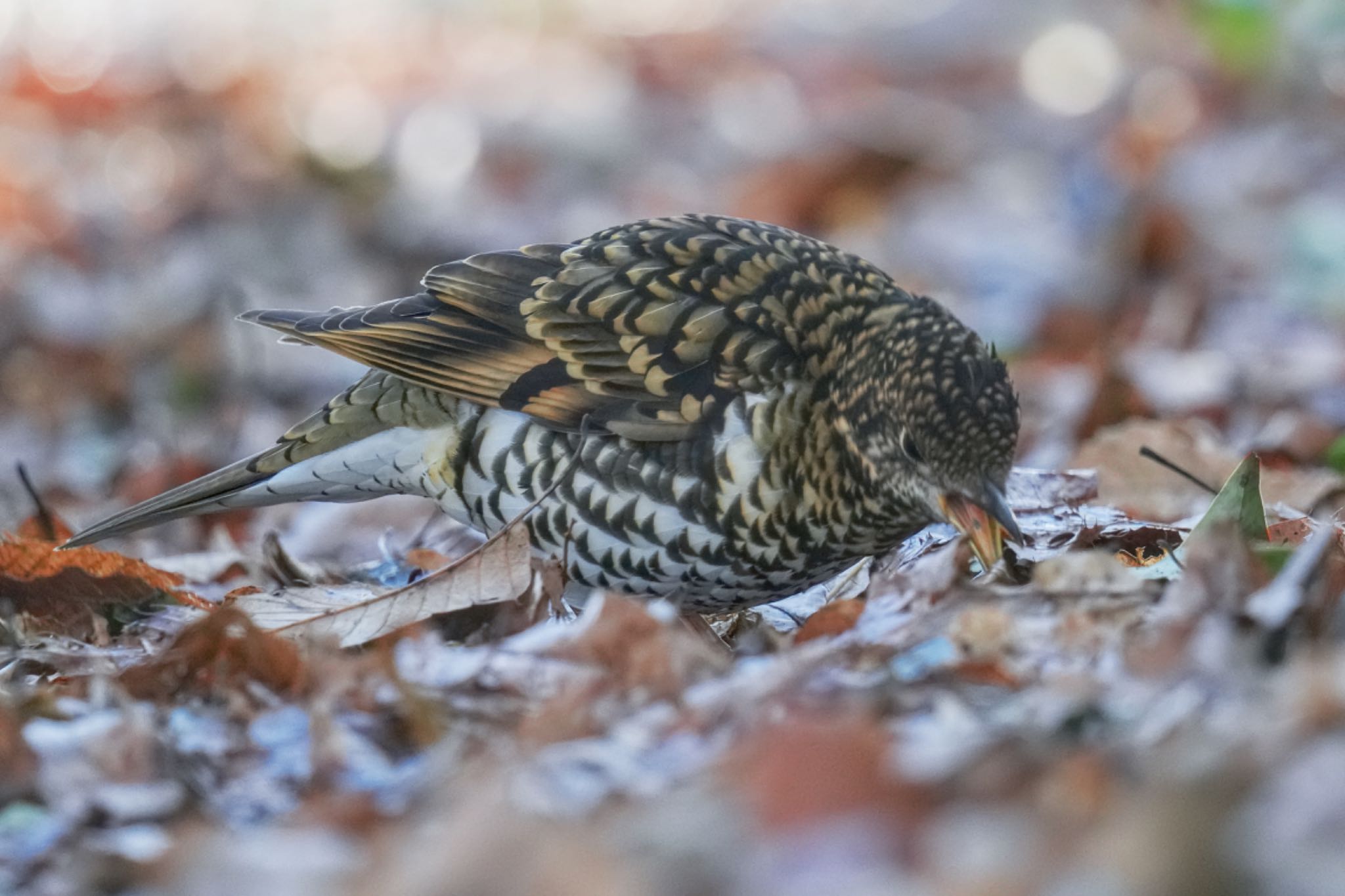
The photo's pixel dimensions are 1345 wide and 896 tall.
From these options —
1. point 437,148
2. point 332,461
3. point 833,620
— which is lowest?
point 437,148

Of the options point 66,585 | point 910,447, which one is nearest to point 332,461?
point 66,585

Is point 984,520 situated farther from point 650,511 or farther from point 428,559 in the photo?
point 428,559

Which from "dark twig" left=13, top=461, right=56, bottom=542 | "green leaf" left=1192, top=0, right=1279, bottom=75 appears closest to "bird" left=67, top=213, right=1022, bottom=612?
"dark twig" left=13, top=461, right=56, bottom=542

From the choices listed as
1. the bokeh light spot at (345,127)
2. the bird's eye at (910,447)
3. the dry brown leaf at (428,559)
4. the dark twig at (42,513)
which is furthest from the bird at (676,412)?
the bokeh light spot at (345,127)

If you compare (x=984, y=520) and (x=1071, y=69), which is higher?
(x=984, y=520)

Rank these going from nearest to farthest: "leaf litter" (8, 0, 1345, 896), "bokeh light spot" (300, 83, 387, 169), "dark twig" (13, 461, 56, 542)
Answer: "leaf litter" (8, 0, 1345, 896), "dark twig" (13, 461, 56, 542), "bokeh light spot" (300, 83, 387, 169)

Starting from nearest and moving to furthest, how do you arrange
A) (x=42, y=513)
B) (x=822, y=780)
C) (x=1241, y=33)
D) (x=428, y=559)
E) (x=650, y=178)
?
(x=822, y=780), (x=428, y=559), (x=42, y=513), (x=1241, y=33), (x=650, y=178)

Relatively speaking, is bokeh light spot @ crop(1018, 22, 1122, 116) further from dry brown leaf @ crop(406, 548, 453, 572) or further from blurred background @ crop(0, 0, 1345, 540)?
dry brown leaf @ crop(406, 548, 453, 572)

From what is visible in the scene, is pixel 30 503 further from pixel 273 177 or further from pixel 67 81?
pixel 67 81
